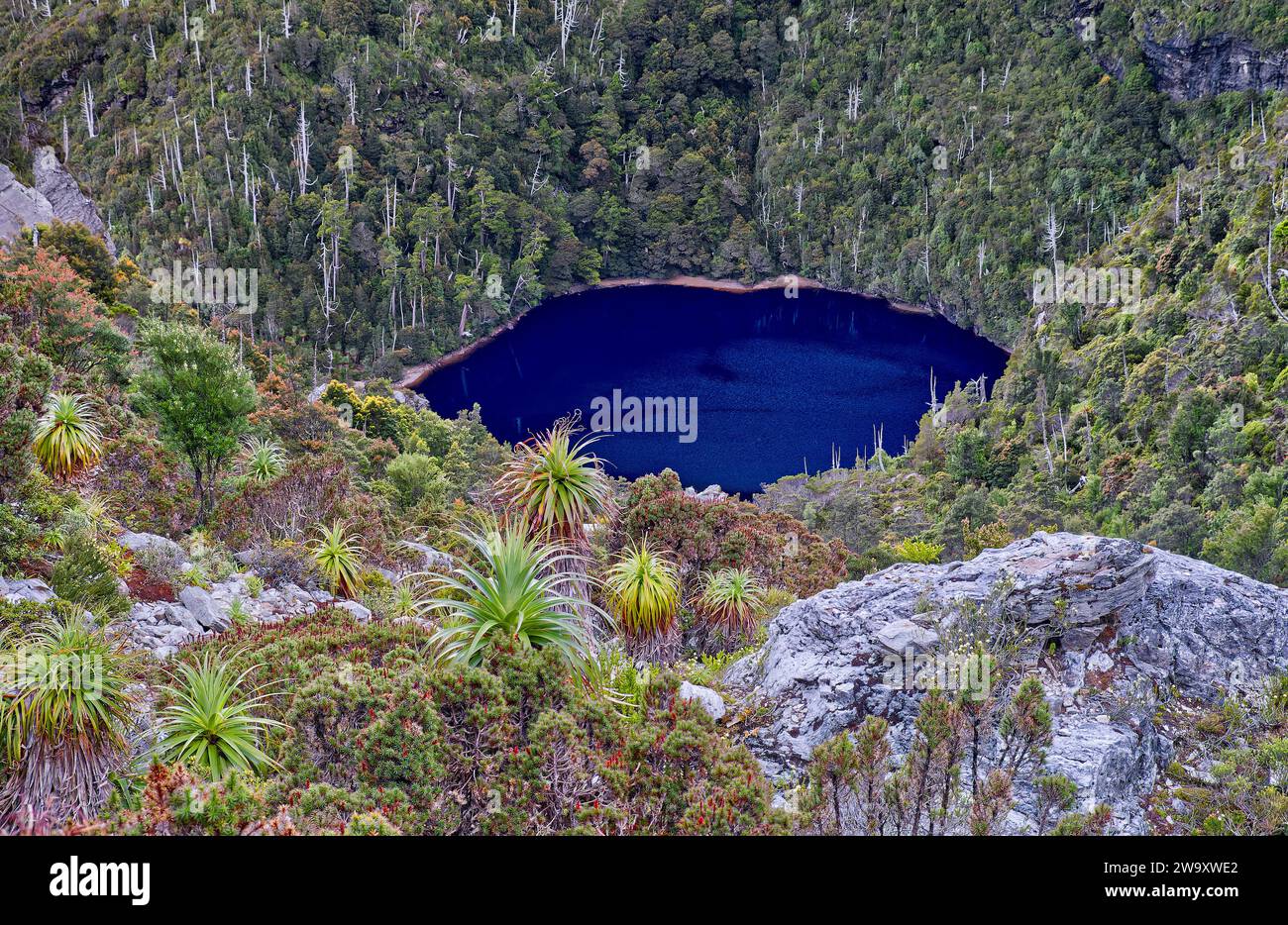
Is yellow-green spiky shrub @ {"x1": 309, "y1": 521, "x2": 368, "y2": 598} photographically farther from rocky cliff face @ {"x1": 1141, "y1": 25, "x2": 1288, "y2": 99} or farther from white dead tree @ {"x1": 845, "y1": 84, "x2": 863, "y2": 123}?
white dead tree @ {"x1": 845, "y1": 84, "x2": 863, "y2": 123}

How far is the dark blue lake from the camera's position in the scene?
185 ft

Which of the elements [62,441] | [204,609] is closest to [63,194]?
[62,441]

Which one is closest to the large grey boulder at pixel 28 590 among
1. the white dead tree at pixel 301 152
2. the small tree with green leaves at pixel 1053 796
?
the small tree with green leaves at pixel 1053 796

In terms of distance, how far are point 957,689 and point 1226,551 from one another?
24.3 metres

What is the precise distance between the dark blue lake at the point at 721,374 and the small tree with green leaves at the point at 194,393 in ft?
109

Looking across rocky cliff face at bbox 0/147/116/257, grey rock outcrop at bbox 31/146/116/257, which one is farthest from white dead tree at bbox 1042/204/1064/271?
grey rock outcrop at bbox 31/146/116/257

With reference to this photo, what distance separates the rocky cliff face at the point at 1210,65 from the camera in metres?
70.9

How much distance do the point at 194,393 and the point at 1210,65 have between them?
81.3 metres

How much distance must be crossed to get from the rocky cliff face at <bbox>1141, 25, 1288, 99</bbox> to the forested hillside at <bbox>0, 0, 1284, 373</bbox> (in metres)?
1.52

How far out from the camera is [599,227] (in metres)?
89.9

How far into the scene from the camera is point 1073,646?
444 inches

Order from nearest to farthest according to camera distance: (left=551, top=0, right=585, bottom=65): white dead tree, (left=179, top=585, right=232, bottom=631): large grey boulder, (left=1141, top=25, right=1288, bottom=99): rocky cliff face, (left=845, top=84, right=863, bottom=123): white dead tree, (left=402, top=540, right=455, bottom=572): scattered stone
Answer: (left=179, top=585, right=232, bottom=631): large grey boulder < (left=402, top=540, right=455, bottom=572): scattered stone < (left=1141, top=25, right=1288, bottom=99): rocky cliff face < (left=551, top=0, right=585, bottom=65): white dead tree < (left=845, top=84, right=863, bottom=123): white dead tree
